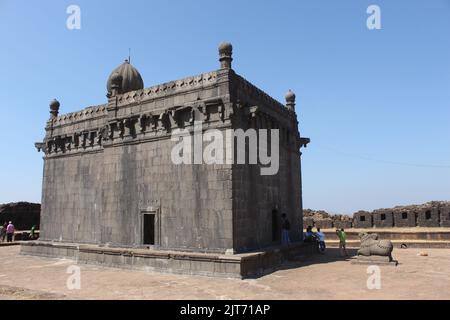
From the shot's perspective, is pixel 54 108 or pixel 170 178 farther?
pixel 54 108

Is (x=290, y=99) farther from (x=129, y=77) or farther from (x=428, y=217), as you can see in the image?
(x=428, y=217)

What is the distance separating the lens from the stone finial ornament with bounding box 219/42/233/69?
14.3 m

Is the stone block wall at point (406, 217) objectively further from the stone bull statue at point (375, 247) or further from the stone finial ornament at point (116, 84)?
the stone finial ornament at point (116, 84)

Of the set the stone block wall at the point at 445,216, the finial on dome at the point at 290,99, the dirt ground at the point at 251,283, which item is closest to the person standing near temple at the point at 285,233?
the dirt ground at the point at 251,283

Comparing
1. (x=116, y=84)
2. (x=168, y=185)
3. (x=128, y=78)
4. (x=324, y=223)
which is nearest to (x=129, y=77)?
(x=128, y=78)

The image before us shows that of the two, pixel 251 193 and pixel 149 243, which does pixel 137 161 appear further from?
pixel 251 193

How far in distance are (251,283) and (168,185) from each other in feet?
18.9

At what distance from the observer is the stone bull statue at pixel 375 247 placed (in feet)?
47.4

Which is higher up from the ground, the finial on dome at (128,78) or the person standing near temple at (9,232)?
the finial on dome at (128,78)

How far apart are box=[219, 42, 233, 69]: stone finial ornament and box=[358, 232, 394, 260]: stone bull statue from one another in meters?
9.15

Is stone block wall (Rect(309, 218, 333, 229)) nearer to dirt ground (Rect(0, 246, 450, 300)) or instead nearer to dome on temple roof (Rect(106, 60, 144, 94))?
dirt ground (Rect(0, 246, 450, 300))

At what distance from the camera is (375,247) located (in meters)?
14.6

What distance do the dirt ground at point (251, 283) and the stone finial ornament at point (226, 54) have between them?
8.13 meters
